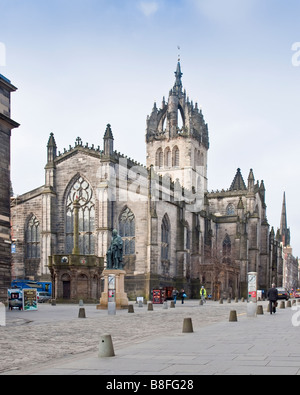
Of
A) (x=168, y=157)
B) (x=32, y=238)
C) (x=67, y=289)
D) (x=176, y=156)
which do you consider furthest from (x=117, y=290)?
(x=168, y=157)

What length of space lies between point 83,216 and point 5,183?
25411 millimetres

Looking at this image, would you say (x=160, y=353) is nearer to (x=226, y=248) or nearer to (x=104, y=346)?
(x=104, y=346)

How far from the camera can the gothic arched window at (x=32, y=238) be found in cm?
6103

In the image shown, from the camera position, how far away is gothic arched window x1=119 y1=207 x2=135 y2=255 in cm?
5691

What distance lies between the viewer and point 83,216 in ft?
196

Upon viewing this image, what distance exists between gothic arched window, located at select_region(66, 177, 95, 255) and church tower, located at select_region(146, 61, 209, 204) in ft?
90.2

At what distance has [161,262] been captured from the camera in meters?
58.4

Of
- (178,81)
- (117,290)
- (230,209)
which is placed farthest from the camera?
(178,81)

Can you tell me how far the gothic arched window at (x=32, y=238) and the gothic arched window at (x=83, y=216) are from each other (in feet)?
12.0

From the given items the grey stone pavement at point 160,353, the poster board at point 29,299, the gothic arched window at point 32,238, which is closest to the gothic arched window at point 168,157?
the gothic arched window at point 32,238

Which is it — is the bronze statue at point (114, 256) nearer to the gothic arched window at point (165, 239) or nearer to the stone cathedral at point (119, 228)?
the stone cathedral at point (119, 228)
